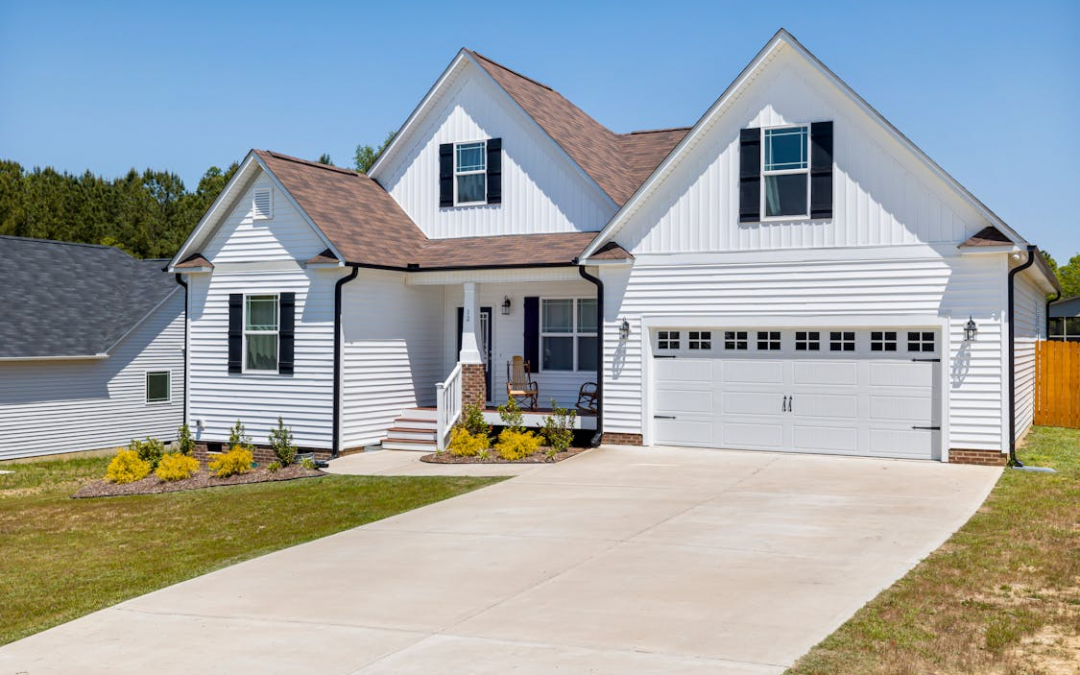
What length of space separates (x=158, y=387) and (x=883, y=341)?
21.4 meters

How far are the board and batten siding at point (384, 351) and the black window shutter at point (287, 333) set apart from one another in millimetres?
1267

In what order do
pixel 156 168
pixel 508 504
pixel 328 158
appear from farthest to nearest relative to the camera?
pixel 328 158
pixel 156 168
pixel 508 504

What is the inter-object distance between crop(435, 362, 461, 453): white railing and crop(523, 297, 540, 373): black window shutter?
1.86 m

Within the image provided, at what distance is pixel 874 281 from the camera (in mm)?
16812

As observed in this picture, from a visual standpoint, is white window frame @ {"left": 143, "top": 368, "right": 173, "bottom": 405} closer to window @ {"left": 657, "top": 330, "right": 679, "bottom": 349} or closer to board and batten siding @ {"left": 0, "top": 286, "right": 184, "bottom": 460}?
board and batten siding @ {"left": 0, "top": 286, "right": 184, "bottom": 460}

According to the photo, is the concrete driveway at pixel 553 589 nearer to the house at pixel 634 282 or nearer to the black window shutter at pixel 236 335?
the house at pixel 634 282

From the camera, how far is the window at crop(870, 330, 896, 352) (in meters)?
17.0

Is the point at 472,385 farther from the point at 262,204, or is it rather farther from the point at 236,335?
the point at 262,204

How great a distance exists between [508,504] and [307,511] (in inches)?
115

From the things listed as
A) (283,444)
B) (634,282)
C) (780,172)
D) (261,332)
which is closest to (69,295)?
(261,332)

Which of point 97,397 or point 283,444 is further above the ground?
point 97,397

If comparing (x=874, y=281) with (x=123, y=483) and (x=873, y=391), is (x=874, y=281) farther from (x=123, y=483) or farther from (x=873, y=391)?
(x=123, y=483)

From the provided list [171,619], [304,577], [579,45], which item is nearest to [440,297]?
[579,45]

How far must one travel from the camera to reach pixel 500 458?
18.3 meters
